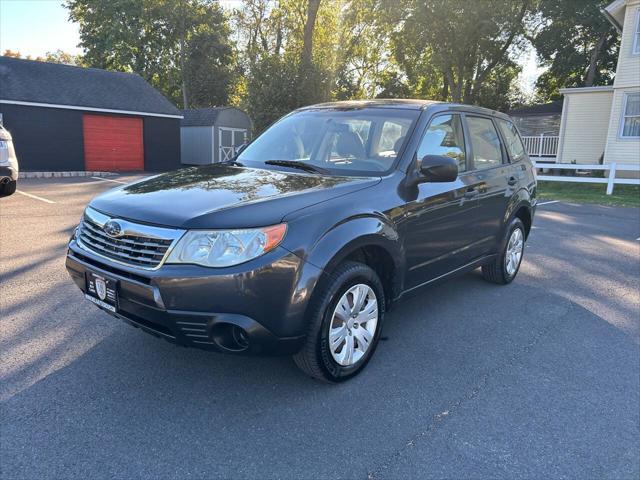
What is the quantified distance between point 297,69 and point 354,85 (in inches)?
822

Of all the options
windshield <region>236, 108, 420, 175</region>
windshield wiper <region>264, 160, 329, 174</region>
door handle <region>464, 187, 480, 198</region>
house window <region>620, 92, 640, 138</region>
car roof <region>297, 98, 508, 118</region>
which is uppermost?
house window <region>620, 92, 640, 138</region>

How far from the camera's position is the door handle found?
4300 mm

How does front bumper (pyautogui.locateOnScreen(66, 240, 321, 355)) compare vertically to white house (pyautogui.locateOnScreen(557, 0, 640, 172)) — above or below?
below

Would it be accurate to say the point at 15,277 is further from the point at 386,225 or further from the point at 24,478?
the point at 386,225

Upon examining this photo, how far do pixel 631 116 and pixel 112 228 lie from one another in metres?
20.8

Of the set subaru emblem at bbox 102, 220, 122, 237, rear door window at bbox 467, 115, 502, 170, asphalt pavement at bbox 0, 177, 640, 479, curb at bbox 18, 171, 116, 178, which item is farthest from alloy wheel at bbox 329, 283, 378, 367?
curb at bbox 18, 171, 116, 178

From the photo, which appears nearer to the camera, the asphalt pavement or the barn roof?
the asphalt pavement

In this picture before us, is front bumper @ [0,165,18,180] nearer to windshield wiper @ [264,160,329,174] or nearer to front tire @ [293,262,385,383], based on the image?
windshield wiper @ [264,160,329,174]

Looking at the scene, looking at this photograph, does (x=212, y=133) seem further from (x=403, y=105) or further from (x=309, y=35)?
(x=403, y=105)

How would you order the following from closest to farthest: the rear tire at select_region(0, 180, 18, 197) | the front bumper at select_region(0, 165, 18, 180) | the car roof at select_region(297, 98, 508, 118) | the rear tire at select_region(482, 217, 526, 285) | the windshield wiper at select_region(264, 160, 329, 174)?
1. the windshield wiper at select_region(264, 160, 329, 174)
2. the car roof at select_region(297, 98, 508, 118)
3. the rear tire at select_region(482, 217, 526, 285)
4. the front bumper at select_region(0, 165, 18, 180)
5. the rear tire at select_region(0, 180, 18, 197)

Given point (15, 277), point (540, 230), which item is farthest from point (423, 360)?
point (540, 230)

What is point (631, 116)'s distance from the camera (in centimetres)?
1861

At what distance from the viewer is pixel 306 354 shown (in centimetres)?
300

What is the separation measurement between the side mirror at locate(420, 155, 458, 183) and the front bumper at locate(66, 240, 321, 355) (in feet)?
4.00
